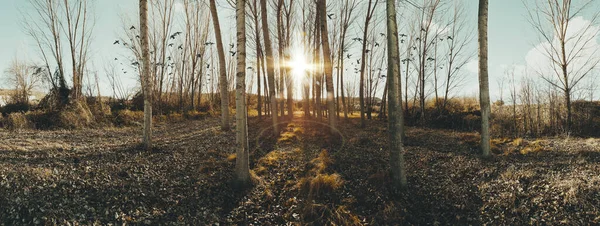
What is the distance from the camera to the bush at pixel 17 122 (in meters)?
10.4

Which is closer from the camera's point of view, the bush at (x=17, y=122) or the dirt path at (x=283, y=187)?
the dirt path at (x=283, y=187)

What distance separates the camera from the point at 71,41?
50.8 feet

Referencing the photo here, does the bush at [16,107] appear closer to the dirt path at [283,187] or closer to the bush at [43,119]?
the bush at [43,119]

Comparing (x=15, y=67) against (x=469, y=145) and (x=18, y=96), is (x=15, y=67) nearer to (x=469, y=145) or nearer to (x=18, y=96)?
→ (x=18, y=96)

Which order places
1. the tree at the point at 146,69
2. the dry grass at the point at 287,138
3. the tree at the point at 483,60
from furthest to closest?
the dry grass at the point at 287,138 → the tree at the point at 483,60 → the tree at the point at 146,69

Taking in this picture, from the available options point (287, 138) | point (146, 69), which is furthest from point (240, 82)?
point (287, 138)

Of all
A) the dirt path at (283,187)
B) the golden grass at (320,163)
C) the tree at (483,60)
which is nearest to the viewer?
the dirt path at (283,187)

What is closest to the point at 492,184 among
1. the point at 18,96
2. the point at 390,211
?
the point at 390,211

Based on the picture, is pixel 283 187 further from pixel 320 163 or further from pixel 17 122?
pixel 17 122

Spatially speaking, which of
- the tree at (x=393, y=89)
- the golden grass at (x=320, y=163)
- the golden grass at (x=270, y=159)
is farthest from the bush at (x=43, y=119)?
the tree at (x=393, y=89)

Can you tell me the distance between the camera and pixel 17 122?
10672 mm

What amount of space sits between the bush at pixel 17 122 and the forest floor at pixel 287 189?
17.4 feet

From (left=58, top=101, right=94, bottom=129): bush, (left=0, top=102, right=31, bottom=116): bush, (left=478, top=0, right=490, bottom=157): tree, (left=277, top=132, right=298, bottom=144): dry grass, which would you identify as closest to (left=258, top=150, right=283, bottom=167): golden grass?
(left=277, top=132, right=298, bottom=144): dry grass

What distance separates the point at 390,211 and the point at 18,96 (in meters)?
20.2
